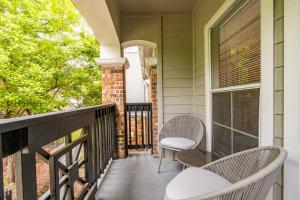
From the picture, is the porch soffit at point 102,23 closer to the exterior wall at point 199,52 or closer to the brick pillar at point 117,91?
the brick pillar at point 117,91

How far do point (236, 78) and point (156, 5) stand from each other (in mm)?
2016

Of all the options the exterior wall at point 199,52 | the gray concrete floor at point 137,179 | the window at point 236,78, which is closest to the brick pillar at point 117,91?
the gray concrete floor at point 137,179

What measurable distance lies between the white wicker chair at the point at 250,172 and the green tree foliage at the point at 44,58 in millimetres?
5260

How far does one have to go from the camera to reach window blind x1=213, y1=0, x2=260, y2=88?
1.49 metres

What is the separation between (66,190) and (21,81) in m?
4.62

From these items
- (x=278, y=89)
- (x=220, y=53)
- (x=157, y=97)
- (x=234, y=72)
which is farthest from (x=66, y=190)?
(x=157, y=97)

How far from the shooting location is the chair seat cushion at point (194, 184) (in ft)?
3.70

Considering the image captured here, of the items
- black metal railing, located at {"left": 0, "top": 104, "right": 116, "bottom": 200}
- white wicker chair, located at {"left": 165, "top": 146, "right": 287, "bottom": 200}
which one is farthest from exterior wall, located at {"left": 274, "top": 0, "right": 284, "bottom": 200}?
black metal railing, located at {"left": 0, "top": 104, "right": 116, "bottom": 200}

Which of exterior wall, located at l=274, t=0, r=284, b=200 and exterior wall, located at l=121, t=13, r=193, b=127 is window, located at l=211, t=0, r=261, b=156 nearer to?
exterior wall, located at l=274, t=0, r=284, b=200

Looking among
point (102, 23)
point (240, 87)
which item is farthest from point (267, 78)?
point (102, 23)

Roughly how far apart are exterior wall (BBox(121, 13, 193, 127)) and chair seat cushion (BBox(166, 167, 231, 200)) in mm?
2084

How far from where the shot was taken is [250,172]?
48.4 inches

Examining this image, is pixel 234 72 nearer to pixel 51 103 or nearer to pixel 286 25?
pixel 286 25

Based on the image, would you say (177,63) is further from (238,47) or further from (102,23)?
(238,47)
